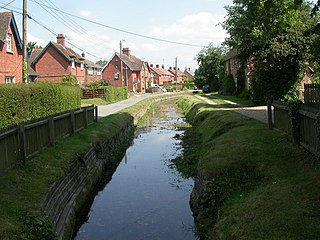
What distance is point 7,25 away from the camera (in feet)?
93.8

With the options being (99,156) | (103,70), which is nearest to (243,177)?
(99,156)

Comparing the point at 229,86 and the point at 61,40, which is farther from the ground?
the point at 61,40

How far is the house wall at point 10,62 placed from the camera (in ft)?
92.7

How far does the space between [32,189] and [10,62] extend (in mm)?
24449

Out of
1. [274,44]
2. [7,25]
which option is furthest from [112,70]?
[274,44]

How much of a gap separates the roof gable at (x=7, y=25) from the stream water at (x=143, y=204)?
16.6 metres

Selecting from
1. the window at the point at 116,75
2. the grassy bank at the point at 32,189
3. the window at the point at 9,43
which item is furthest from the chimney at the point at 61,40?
the grassy bank at the point at 32,189

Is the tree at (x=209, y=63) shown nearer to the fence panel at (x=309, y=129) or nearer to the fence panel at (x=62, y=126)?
the fence panel at (x=62, y=126)

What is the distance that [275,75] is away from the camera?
24078 millimetres

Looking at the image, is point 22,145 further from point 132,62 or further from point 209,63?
point 132,62

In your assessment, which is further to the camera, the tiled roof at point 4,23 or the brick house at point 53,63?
the brick house at point 53,63

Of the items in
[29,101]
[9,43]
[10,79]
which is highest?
[9,43]

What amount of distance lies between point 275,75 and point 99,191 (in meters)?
16.0

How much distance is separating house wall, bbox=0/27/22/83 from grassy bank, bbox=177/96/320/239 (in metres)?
21.8
